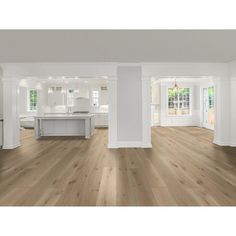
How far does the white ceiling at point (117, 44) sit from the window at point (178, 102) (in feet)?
24.3

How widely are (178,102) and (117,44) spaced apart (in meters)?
9.60

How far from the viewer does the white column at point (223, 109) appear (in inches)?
280

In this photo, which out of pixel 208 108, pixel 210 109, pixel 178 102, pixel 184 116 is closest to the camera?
pixel 210 109

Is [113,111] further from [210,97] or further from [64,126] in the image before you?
[210,97]

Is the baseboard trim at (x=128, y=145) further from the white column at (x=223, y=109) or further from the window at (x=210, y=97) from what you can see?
the window at (x=210, y=97)

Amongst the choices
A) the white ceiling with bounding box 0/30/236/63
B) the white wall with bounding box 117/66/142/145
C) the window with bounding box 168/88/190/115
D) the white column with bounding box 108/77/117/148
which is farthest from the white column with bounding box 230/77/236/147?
the window with bounding box 168/88/190/115

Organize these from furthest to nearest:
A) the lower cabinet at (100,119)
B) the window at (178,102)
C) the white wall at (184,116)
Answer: the window at (178,102), the white wall at (184,116), the lower cabinet at (100,119)

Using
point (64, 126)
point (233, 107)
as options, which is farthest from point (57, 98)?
point (233, 107)

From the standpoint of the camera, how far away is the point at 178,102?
13422 mm

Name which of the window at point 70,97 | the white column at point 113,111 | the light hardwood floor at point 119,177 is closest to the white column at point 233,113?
the light hardwood floor at point 119,177

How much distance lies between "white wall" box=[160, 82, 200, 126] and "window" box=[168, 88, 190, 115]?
0.60 feet

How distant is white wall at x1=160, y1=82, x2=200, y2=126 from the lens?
13.2m
